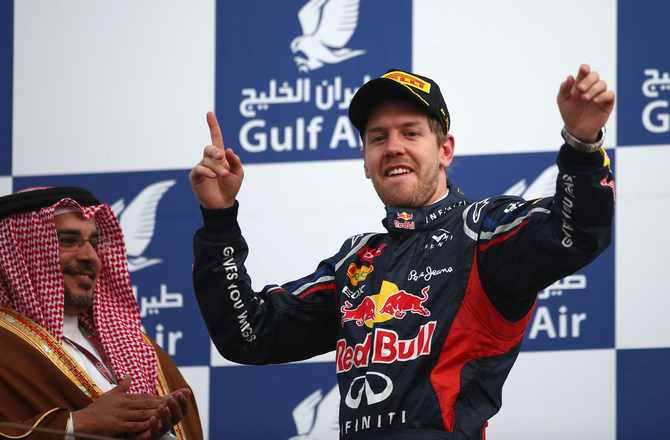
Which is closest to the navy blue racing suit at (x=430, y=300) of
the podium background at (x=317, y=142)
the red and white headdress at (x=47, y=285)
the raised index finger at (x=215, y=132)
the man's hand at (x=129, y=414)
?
the raised index finger at (x=215, y=132)

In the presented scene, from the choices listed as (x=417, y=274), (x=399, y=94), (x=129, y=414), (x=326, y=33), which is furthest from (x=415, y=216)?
(x=326, y=33)

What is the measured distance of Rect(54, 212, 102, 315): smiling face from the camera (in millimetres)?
1908

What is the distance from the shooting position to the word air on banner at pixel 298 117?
234cm

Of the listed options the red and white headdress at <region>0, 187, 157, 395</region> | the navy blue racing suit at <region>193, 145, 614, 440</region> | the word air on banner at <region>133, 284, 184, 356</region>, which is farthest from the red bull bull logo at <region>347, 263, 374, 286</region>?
the word air on banner at <region>133, 284, 184, 356</region>

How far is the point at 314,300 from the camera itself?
4.97 feet

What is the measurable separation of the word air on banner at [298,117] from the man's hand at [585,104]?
1.27 metres

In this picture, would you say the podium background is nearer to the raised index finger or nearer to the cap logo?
the cap logo

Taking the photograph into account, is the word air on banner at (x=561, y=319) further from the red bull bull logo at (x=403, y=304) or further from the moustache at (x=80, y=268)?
the moustache at (x=80, y=268)

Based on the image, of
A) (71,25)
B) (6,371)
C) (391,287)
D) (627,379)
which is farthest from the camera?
(71,25)

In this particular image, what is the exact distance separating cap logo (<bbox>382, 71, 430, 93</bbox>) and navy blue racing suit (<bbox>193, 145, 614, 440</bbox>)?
22 cm

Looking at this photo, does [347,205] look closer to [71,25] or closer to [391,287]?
[391,287]

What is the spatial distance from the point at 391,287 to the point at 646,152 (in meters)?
1.15

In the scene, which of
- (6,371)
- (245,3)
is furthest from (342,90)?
(6,371)

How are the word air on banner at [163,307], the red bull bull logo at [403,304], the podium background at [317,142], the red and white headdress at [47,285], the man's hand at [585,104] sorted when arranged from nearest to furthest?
the man's hand at [585,104]
the red bull bull logo at [403,304]
the red and white headdress at [47,285]
the podium background at [317,142]
the word air on banner at [163,307]
